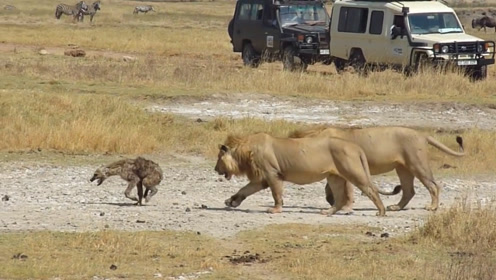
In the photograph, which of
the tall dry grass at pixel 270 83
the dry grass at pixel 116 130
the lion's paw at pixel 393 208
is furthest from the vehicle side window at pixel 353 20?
the lion's paw at pixel 393 208

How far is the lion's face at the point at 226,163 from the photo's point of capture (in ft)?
45.5

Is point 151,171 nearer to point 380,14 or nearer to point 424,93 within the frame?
point 424,93

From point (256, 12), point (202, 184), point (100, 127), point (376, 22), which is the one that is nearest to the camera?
point (202, 184)

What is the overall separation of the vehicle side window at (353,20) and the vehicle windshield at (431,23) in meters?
1.80

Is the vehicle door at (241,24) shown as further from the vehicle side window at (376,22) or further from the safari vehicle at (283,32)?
the vehicle side window at (376,22)

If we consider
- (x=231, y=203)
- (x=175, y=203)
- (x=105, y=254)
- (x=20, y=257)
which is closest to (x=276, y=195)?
(x=231, y=203)

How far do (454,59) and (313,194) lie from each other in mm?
14432

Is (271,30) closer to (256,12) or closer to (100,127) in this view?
(256,12)

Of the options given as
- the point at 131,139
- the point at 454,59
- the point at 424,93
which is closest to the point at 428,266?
the point at 131,139

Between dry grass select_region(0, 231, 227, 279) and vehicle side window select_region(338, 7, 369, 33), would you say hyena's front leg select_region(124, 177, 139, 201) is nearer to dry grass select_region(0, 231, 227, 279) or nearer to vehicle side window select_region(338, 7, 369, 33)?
dry grass select_region(0, 231, 227, 279)

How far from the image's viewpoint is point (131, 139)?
1909cm

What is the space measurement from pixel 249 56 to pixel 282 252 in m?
25.5

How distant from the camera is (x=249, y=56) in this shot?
36344mm

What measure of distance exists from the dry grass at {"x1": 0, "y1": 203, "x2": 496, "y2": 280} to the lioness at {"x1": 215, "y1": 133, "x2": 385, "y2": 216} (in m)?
1.12
